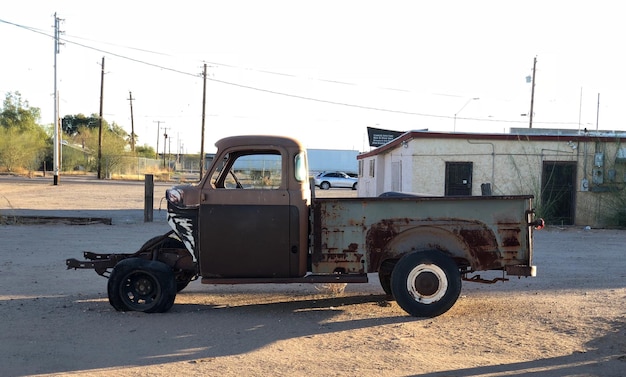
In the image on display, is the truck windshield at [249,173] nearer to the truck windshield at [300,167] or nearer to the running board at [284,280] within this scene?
the truck windshield at [300,167]

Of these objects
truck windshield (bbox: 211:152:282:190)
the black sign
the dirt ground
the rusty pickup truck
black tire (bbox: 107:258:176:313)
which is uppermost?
the black sign

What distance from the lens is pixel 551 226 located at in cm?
2042

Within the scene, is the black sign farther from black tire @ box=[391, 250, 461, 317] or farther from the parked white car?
black tire @ box=[391, 250, 461, 317]

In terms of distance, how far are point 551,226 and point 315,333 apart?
15.5 meters

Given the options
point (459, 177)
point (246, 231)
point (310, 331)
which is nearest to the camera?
point (310, 331)

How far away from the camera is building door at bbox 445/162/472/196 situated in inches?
853

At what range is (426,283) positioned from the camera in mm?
7484

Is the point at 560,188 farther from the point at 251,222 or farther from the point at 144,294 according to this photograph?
the point at 144,294

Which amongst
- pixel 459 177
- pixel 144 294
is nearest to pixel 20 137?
pixel 459 177

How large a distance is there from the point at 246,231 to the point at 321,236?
88 centimetres

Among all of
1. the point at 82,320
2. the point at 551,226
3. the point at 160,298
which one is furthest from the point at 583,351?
the point at 551,226

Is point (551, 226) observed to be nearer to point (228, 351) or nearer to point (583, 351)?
point (583, 351)

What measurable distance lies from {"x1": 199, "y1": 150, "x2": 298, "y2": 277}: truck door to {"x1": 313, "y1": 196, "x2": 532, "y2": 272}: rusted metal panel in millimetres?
440

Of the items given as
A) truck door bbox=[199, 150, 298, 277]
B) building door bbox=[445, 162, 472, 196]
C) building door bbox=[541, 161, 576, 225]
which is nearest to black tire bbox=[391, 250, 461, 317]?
truck door bbox=[199, 150, 298, 277]
